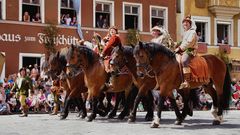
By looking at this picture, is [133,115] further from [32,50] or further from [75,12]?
[75,12]

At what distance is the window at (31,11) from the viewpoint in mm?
30203

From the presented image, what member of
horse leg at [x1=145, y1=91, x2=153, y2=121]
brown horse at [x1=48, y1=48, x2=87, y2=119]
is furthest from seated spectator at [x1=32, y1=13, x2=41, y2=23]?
horse leg at [x1=145, y1=91, x2=153, y2=121]

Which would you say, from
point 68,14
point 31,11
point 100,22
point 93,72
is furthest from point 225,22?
point 93,72

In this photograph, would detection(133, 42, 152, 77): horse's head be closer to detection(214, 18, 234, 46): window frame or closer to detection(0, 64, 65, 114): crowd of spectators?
detection(0, 64, 65, 114): crowd of spectators

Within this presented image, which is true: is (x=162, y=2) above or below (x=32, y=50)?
above

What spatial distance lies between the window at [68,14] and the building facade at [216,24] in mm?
8547

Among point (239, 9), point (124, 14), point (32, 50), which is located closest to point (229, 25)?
point (239, 9)

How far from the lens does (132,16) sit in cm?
3528

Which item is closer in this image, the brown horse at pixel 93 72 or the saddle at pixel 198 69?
the saddle at pixel 198 69

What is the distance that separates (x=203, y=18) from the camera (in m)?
38.7

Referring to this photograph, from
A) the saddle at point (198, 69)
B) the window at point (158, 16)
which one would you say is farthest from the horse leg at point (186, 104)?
the window at point (158, 16)

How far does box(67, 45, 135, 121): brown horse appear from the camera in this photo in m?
15.5

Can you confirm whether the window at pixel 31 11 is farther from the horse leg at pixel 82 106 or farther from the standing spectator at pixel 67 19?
the horse leg at pixel 82 106

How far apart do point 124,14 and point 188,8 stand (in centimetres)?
568
